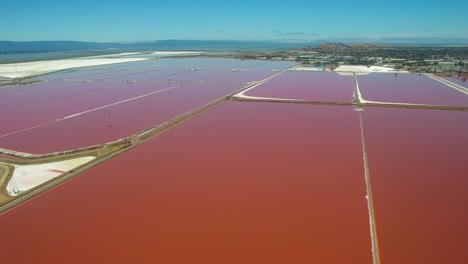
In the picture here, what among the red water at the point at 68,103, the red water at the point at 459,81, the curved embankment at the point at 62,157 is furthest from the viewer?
the red water at the point at 459,81

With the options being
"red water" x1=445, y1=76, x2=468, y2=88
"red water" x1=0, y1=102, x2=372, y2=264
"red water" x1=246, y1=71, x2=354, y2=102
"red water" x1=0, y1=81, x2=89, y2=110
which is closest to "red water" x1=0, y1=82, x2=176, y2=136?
"red water" x1=0, y1=81, x2=89, y2=110

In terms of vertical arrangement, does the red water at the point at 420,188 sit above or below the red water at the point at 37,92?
below

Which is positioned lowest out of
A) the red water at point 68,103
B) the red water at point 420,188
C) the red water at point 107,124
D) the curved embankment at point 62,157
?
the red water at point 420,188

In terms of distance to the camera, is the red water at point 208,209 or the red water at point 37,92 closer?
the red water at point 208,209

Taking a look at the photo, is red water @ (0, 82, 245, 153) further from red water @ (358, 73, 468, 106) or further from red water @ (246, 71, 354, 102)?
red water @ (358, 73, 468, 106)

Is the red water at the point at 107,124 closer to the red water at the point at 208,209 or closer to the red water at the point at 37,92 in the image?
the red water at the point at 208,209

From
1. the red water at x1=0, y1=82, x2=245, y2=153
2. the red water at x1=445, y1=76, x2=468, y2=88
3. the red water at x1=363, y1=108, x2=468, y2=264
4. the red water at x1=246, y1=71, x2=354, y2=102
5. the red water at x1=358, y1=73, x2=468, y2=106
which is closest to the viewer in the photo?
the red water at x1=363, y1=108, x2=468, y2=264

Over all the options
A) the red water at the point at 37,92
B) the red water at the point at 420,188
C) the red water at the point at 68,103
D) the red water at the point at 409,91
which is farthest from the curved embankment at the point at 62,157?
the red water at the point at 409,91
